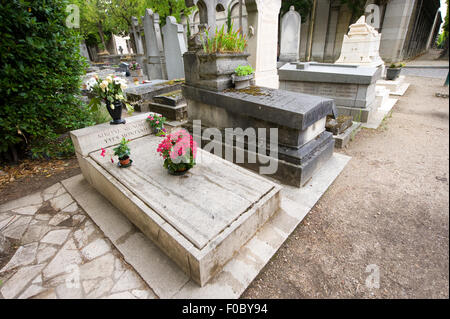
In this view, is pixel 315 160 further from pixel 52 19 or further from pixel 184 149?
pixel 52 19

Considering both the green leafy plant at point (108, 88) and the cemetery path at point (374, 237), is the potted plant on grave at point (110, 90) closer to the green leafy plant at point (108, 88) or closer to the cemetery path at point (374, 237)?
the green leafy plant at point (108, 88)

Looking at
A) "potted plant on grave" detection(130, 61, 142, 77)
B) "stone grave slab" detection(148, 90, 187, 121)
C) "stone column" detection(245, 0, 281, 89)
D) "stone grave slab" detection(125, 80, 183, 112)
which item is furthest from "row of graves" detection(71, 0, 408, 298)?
"potted plant on grave" detection(130, 61, 142, 77)

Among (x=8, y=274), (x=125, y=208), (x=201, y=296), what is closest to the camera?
(x=201, y=296)

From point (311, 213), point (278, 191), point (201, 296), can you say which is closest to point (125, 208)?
point (201, 296)

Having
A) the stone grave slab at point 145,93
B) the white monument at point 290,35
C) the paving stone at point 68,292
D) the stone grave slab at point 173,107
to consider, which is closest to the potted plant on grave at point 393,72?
the white monument at point 290,35

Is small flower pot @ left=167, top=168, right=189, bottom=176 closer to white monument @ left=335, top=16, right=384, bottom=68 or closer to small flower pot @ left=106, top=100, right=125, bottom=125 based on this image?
small flower pot @ left=106, top=100, right=125, bottom=125

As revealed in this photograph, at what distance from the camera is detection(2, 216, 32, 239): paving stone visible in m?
3.16

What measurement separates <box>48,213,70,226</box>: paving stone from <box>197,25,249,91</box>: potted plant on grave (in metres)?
3.40

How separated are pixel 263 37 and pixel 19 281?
8.42m

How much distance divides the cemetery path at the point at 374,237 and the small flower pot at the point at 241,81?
264cm

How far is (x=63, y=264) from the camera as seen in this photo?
2.70m

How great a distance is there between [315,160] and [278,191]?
1.33m

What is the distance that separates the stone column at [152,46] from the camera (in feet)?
40.1

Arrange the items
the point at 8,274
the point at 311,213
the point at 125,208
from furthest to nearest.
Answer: the point at 311,213
the point at 125,208
the point at 8,274
